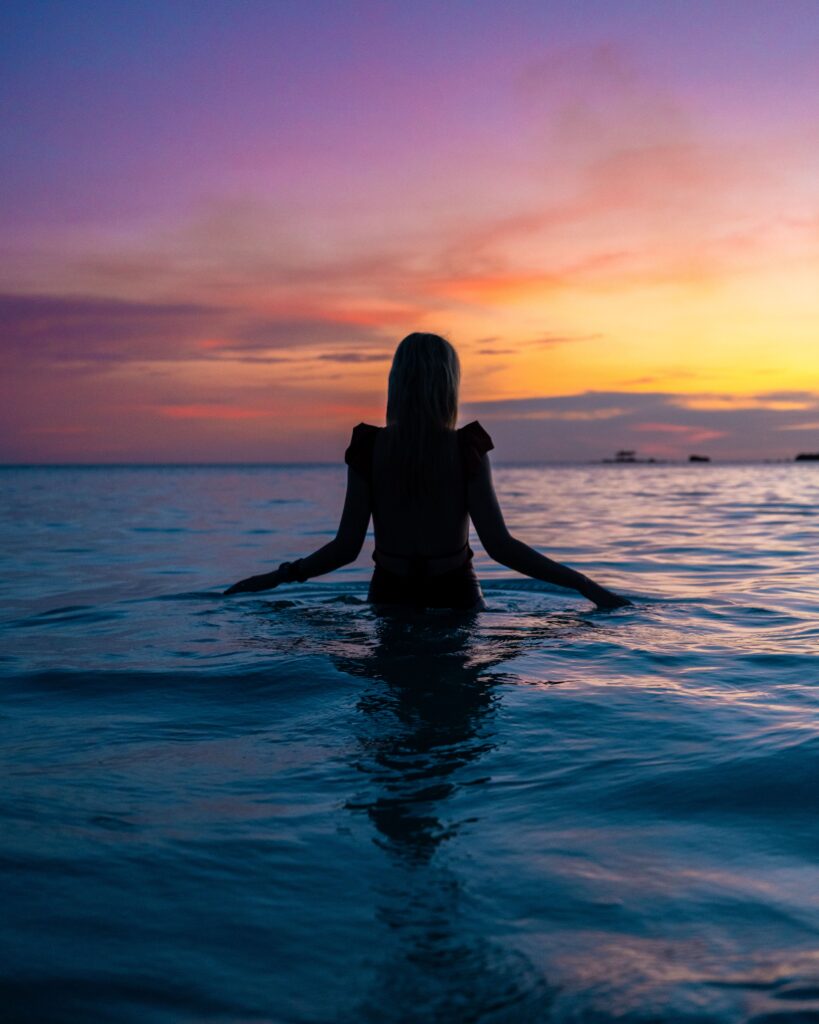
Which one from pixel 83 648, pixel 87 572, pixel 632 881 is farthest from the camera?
pixel 87 572

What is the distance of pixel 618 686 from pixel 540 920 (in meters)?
2.18

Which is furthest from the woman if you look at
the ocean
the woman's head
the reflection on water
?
the reflection on water

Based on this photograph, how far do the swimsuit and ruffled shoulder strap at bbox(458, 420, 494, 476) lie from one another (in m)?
0.02

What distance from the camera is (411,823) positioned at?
2.37m

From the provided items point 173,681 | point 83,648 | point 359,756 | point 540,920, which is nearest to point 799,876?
point 540,920

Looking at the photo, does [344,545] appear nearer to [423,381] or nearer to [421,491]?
[421,491]

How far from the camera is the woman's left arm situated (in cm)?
514

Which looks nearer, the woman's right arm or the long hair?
the long hair

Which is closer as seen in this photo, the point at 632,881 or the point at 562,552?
the point at 632,881

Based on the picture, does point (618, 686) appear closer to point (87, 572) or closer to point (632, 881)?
point (632, 881)

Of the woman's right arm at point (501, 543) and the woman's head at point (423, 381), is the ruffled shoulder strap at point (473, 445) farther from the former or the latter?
the woman's head at point (423, 381)

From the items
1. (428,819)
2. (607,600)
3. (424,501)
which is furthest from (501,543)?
(428,819)

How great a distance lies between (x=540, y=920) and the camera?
191cm

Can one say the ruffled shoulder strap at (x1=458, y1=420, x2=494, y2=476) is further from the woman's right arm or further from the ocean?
the ocean
